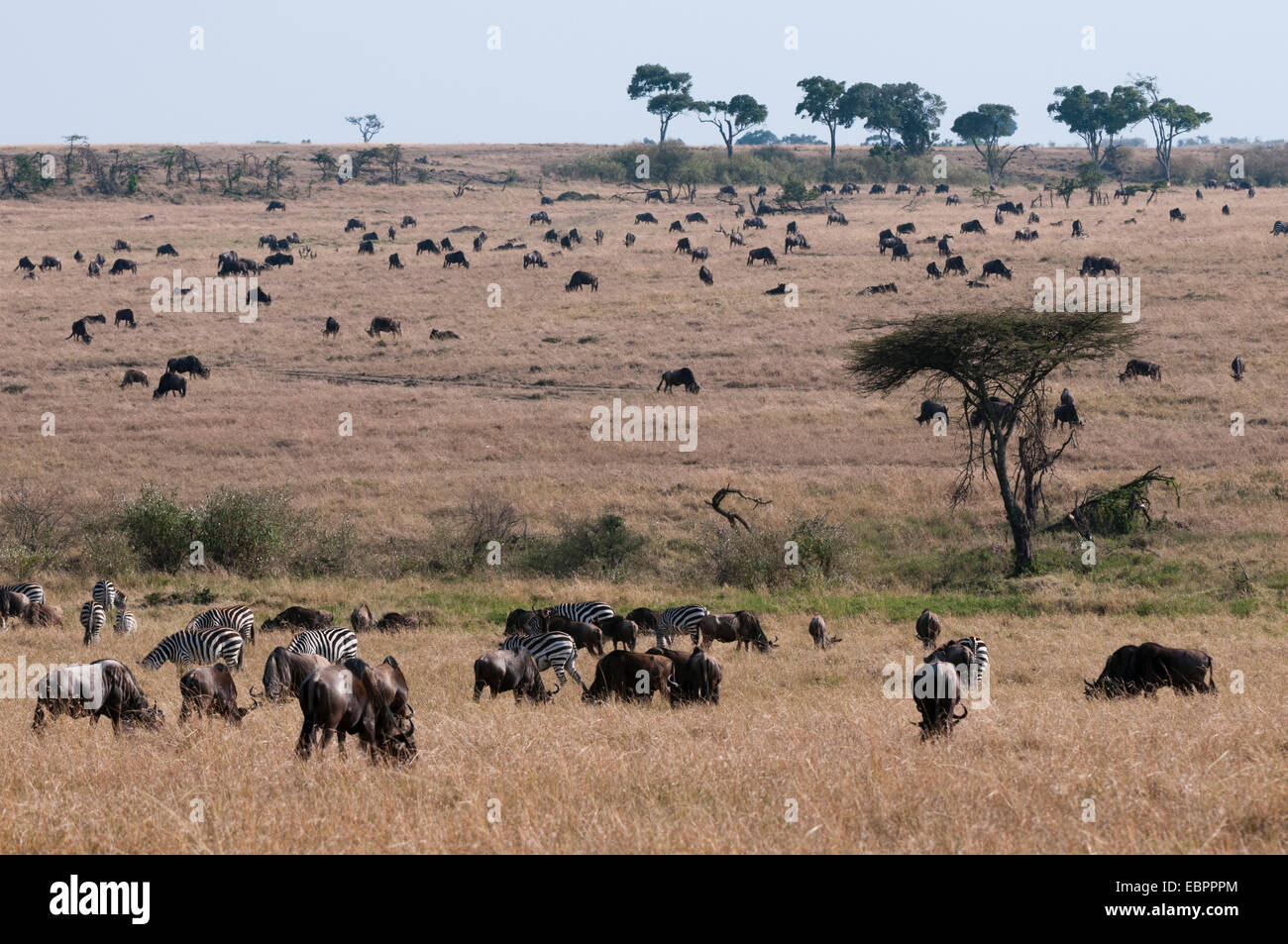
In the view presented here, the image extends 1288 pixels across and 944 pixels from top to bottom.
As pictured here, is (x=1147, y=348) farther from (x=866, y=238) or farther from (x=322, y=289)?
(x=322, y=289)

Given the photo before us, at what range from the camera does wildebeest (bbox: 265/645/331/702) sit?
1293cm

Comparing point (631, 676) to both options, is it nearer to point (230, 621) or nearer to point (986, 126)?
point (230, 621)

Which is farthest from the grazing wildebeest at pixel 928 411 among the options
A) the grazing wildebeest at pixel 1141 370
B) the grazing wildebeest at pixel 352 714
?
the grazing wildebeest at pixel 352 714

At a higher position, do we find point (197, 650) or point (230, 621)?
point (197, 650)

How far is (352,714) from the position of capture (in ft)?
28.5

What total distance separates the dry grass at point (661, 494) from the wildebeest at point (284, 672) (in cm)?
105

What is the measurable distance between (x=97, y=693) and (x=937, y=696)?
7.17m

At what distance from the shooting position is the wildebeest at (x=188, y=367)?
3969 centimetres

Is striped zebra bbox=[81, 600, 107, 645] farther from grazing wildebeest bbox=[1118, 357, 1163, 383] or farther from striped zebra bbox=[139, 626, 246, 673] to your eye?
grazing wildebeest bbox=[1118, 357, 1163, 383]

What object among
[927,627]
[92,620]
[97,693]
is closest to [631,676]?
[97,693]

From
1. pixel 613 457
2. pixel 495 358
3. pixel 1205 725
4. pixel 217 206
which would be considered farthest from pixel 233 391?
pixel 217 206

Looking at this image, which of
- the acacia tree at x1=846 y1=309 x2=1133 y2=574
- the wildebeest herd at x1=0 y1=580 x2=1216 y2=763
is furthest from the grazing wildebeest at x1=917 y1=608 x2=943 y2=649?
the acacia tree at x1=846 y1=309 x2=1133 y2=574

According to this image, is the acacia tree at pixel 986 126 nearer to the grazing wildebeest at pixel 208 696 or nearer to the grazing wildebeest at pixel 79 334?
the grazing wildebeest at pixel 79 334

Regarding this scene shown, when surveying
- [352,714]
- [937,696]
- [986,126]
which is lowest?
[937,696]
